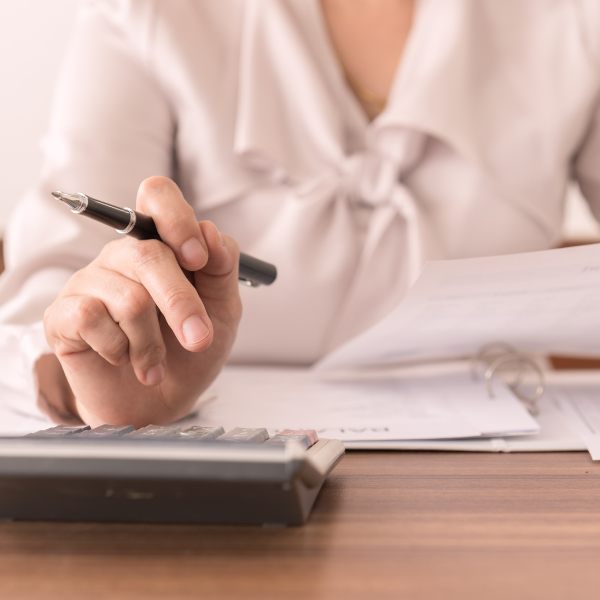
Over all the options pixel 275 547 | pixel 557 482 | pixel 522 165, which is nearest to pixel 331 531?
pixel 275 547

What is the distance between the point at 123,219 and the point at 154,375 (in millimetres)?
98

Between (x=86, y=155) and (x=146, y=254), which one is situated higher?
(x=86, y=155)

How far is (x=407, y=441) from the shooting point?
1.19ft

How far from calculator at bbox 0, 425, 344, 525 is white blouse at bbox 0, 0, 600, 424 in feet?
1.46

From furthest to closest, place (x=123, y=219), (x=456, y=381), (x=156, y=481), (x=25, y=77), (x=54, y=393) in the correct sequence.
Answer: (x=25, y=77) < (x=456, y=381) < (x=54, y=393) < (x=123, y=219) < (x=156, y=481)

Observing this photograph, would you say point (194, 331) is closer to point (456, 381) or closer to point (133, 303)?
point (133, 303)

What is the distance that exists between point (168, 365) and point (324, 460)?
0.17 m

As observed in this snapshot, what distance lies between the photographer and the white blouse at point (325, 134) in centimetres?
66

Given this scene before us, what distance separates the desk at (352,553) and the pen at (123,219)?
0.15 m

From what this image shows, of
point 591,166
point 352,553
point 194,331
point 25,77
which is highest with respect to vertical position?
point 25,77

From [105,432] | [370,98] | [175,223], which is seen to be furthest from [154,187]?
[370,98]

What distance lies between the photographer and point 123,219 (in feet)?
1.02

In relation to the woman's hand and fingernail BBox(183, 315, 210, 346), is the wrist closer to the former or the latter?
the woman's hand

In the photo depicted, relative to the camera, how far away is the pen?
0.93 feet
